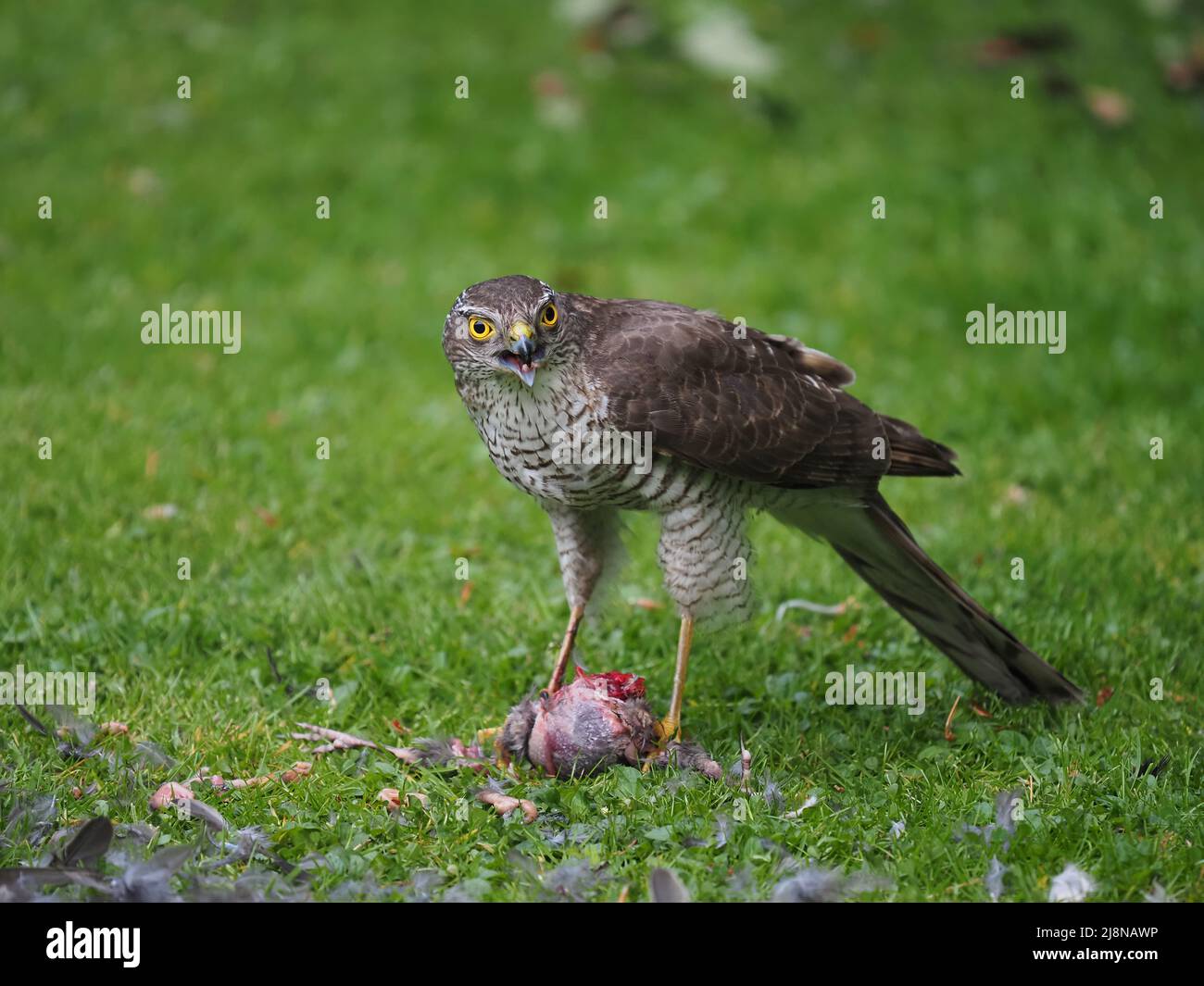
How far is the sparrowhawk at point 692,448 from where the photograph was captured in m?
4.32

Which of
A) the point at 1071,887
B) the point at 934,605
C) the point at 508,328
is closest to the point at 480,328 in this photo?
the point at 508,328

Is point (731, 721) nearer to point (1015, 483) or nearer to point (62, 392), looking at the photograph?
point (1015, 483)

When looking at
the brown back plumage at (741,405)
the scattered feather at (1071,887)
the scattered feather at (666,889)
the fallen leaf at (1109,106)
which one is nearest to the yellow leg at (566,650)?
the brown back plumage at (741,405)

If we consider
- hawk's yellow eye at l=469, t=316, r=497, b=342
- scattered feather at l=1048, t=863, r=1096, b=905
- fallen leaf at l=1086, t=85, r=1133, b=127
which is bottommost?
scattered feather at l=1048, t=863, r=1096, b=905

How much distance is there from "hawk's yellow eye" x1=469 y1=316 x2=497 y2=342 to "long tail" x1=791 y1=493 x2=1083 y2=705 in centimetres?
146

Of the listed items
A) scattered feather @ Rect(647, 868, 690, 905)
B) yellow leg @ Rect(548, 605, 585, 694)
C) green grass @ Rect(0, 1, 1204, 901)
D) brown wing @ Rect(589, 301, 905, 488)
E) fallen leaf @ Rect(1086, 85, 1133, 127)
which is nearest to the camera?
scattered feather @ Rect(647, 868, 690, 905)

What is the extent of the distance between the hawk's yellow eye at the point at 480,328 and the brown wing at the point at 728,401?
15.7 inches

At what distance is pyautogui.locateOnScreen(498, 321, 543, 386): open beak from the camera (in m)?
4.10

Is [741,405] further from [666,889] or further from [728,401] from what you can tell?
[666,889]

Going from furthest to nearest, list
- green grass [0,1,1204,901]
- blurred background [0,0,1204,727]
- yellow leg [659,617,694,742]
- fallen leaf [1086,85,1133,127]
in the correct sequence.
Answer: fallen leaf [1086,85,1133,127] < blurred background [0,0,1204,727] < yellow leg [659,617,694,742] < green grass [0,1,1204,901]

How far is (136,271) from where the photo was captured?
8578 mm

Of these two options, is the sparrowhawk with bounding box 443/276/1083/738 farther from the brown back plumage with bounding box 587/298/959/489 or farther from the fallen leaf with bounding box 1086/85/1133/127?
the fallen leaf with bounding box 1086/85/1133/127

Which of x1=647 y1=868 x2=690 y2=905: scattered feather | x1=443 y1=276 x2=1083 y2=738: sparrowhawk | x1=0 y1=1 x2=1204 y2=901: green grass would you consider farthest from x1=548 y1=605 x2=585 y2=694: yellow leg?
x1=647 y1=868 x2=690 y2=905: scattered feather

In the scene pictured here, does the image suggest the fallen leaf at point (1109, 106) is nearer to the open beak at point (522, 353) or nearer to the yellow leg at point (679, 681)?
the yellow leg at point (679, 681)
